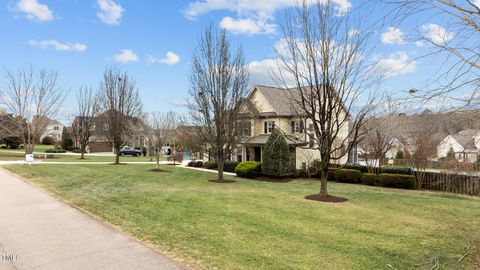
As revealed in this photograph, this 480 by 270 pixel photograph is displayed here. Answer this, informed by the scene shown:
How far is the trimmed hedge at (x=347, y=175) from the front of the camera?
2241 centimetres

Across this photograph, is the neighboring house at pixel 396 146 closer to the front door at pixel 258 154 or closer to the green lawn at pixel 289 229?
the front door at pixel 258 154

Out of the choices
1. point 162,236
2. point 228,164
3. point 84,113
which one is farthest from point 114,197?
point 84,113

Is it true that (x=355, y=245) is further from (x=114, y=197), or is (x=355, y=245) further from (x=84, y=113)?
(x=84, y=113)

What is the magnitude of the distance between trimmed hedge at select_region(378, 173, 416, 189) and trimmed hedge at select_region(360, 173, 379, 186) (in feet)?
0.90

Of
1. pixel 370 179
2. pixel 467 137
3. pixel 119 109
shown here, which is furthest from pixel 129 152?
pixel 467 137

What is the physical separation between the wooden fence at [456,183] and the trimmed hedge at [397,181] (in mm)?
1025

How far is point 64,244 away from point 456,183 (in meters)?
19.2

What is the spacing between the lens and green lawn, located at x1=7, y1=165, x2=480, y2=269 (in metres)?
5.65

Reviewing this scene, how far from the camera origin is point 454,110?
3166mm

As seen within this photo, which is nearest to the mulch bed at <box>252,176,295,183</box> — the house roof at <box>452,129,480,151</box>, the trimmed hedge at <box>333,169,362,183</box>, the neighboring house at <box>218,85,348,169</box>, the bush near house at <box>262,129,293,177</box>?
the bush near house at <box>262,129,293,177</box>

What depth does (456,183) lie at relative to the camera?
18359 mm

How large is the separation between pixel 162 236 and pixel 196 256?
4.59ft

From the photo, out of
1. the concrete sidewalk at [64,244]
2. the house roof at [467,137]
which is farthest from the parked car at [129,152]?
the house roof at [467,137]

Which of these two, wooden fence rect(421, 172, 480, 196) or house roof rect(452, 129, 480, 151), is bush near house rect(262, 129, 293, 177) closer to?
wooden fence rect(421, 172, 480, 196)
